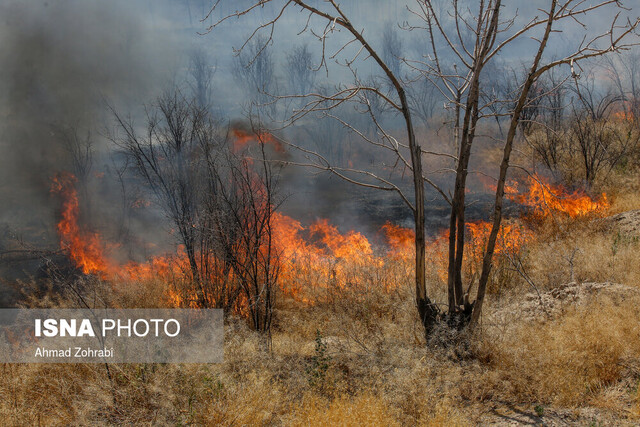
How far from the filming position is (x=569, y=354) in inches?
178

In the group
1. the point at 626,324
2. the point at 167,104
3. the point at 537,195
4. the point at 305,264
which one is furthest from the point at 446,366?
the point at 537,195

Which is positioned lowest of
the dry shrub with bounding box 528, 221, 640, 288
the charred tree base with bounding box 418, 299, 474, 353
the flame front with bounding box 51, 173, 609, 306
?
the charred tree base with bounding box 418, 299, 474, 353

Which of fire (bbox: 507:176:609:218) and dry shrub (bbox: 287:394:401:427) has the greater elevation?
fire (bbox: 507:176:609:218)

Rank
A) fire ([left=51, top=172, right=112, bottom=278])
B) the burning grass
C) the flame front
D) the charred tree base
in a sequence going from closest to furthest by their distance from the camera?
the burning grass < the charred tree base < the flame front < fire ([left=51, top=172, right=112, bottom=278])

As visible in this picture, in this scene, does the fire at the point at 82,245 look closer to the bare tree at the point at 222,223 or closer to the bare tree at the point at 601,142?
the bare tree at the point at 222,223

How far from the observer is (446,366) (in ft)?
16.2

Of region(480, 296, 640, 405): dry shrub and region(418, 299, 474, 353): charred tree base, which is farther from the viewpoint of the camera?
region(418, 299, 474, 353): charred tree base

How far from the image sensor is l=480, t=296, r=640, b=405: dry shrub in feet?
13.8

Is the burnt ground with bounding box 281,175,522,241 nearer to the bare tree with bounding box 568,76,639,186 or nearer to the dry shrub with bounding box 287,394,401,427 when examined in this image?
the bare tree with bounding box 568,76,639,186

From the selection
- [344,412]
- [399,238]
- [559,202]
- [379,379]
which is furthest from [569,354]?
[399,238]

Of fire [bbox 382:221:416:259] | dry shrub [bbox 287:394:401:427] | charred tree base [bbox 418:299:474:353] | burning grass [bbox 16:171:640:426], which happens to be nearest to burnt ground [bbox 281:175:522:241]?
fire [bbox 382:221:416:259]

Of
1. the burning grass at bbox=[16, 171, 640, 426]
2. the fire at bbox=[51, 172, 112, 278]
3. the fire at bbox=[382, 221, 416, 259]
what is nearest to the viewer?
the burning grass at bbox=[16, 171, 640, 426]

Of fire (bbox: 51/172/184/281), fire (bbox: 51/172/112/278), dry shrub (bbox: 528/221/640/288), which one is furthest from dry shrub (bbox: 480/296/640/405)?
fire (bbox: 51/172/112/278)

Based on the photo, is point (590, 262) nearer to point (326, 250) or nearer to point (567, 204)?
point (567, 204)
